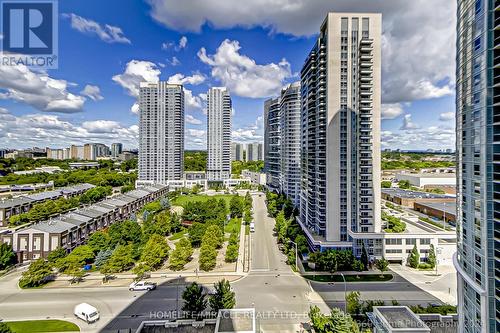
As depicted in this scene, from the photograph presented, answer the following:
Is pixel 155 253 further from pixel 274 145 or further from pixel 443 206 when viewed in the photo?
pixel 274 145

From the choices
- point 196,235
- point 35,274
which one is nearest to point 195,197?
point 196,235

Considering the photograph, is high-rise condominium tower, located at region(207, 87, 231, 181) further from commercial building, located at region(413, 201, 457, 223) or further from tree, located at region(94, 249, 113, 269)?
tree, located at region(94, 249, 113, 269)

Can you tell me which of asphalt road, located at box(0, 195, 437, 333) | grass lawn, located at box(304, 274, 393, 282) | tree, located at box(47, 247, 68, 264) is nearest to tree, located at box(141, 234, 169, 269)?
asphalt road, located at box(0, 195, 437, 333)

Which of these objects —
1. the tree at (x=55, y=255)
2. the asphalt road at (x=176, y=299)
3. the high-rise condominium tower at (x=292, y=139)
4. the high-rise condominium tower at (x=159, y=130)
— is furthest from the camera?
the high-rise condominium tower at (x=159, y=130)

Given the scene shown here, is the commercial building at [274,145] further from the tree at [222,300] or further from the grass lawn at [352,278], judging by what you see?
the tree at [222,300]

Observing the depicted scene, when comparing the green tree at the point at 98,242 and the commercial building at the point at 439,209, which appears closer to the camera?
the green tree at the point at 98,242

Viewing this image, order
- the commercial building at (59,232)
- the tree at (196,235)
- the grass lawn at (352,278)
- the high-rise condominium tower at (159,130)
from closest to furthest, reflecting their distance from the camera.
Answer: the grass lawn at (352,278), the commercial building at (59,232), the tree at (196,235), the high-rise condominium tower at (159,130)

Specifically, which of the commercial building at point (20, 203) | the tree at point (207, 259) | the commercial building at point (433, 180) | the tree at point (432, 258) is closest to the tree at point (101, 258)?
the tree at point (207, 259)
